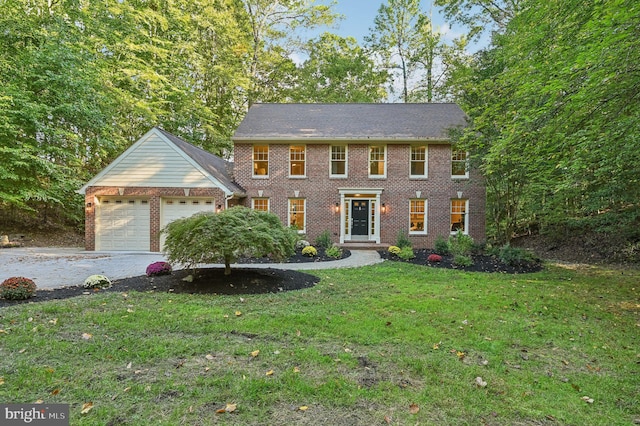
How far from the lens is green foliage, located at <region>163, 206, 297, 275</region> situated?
629 centimetres

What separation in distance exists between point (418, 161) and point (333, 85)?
11.8 m

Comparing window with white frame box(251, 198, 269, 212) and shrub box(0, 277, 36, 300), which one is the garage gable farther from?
shrub box(0, 277, 36, 300)

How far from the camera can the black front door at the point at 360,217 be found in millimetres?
14656

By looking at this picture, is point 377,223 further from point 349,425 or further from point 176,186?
point 349,425

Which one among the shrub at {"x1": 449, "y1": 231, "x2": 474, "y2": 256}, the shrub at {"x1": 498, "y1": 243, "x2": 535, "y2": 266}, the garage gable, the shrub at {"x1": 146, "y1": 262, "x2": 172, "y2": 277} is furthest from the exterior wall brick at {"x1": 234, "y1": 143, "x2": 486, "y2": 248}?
the shrub at {"x1": 146, "y1": 262, "x2": 172, "y2": 277}

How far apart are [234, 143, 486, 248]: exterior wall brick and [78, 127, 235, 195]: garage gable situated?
2.44 meters

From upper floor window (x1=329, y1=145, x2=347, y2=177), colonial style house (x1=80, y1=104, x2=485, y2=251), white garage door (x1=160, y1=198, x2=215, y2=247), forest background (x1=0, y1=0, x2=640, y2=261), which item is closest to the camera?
forest background (x1=0, y1=0, x2=640, y2=261)

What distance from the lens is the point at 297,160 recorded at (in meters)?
14.8

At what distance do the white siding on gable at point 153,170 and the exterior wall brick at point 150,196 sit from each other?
0.64 feet

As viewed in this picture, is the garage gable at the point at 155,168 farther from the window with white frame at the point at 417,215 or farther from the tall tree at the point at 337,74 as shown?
the tall tree at the point at 337,74

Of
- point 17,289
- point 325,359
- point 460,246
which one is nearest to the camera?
point 325,359

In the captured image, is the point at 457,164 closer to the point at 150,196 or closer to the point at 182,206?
the point at 182,206

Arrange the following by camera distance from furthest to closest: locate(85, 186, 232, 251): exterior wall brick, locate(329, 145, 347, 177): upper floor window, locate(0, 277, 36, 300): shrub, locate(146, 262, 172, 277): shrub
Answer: locate(329, 145, 347, 177): upper floor window → locate(85, 186, 232, 251): exterior wall brick → locate(146, 262, 172, 277): shrub → locate(0, 277, 36, 300): shrub

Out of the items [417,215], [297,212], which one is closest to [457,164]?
[417,215]
